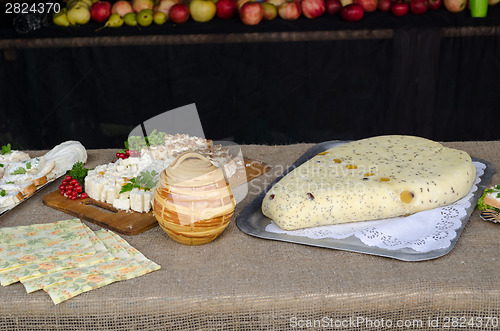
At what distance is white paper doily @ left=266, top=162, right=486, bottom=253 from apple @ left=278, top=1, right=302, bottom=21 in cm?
213

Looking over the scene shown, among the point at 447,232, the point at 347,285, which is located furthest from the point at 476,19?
the point at 347,285

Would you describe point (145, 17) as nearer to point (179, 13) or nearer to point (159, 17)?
point (159, 17)

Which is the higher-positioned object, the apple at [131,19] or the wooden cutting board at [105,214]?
the apple at [131,19]

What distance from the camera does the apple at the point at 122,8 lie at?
3.36 meters

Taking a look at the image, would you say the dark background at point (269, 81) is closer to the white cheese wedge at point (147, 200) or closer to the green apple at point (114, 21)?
the green apple at point (114, 21)

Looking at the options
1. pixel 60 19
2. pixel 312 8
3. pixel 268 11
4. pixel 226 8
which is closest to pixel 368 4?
pixel 312 8

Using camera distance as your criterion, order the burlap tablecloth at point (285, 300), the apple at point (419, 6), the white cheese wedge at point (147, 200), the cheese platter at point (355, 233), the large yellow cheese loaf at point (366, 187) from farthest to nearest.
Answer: the apple at point (419, 6) → the white cheese wedge at point (147, 200) → the large yellow cheese loaf at point (366, 187) → the cheese platter at point (355, 233) → the burlap tablecloth at point (285, 300)

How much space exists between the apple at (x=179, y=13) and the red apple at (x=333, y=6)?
87cm

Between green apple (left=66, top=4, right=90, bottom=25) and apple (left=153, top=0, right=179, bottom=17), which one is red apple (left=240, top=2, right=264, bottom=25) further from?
green apple (left=66, top=4, right=90, bottom=25)

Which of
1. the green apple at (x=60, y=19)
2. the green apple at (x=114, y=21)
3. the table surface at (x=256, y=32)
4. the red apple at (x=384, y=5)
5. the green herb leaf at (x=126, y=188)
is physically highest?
the green apple at (x=60, y=19)

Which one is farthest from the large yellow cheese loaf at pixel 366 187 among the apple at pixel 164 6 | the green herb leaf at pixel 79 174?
the apple at pixel 164 6

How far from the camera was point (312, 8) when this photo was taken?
130 inches

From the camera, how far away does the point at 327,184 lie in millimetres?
1403

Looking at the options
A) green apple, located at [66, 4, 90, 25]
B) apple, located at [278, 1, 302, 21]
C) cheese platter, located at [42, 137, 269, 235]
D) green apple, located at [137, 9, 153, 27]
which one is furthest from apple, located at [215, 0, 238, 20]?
cheese platter, located at [42, 137, 269, 235]
